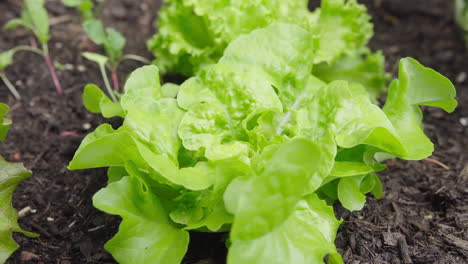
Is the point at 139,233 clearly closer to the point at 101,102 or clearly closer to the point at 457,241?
the point at 101,102

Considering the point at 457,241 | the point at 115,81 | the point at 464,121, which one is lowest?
the point at 464,121

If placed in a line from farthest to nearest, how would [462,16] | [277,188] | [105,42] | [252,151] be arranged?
[462,16] < [105,42] < [252,151] < [277,188]

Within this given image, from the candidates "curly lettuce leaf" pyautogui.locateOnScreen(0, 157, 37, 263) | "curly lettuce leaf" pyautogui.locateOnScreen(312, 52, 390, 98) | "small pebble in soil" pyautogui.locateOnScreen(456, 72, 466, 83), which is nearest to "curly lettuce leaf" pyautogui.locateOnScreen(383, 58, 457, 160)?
"curly lettuce leaf" pyautogui.locateOnScreen(312, 52, 390, 98)

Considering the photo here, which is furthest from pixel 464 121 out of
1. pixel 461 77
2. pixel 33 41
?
pixel 33 41

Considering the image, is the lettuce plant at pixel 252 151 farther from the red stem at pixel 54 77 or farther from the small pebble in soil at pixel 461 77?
the small pebble in soil at pixel 461 77

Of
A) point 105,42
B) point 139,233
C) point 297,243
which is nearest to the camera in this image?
point 297,243
